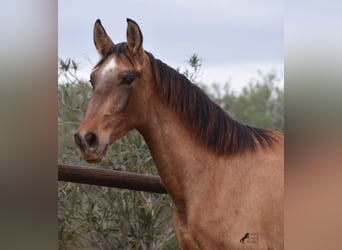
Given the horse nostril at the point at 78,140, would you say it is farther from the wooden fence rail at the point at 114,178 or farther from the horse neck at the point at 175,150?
the horse neck at the point at 175,150

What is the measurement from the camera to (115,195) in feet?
9.53

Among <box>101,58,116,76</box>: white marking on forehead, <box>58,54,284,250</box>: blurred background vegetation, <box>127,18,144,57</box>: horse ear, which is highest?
<box>127,18,144,57</box>: horse ear

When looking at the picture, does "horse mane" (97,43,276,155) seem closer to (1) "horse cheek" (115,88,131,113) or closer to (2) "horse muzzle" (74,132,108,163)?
(1) "horse cheek" (115,88,131,113)

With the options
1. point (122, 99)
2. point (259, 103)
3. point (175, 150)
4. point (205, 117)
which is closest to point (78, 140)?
point (122, 99)

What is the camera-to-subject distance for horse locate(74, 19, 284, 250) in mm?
2678

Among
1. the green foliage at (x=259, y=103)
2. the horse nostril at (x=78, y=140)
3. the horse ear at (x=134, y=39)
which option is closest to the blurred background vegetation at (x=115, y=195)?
the green foliage at (x=259, y=103)

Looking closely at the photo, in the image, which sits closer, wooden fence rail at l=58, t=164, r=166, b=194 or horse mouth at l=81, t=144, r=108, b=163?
horse mouth at l=81, t=144, r=108, b=163

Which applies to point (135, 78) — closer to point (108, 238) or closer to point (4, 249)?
point (108, 238)

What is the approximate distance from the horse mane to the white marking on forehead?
0.04 m

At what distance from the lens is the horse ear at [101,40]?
2752mm

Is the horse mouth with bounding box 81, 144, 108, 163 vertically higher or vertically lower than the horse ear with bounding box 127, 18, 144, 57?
lower

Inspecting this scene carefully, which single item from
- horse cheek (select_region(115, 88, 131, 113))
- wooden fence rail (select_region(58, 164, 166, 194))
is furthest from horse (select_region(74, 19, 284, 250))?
wooden fence rail (select_region(58, 164, 166, 194))

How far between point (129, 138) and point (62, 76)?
47 centimetres

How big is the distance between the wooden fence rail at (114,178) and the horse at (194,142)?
0.14 meters
